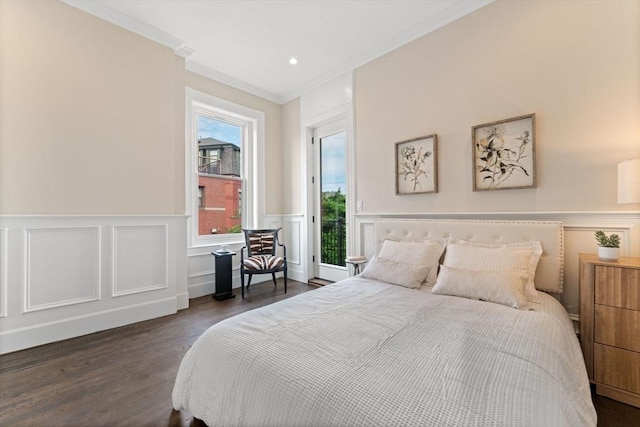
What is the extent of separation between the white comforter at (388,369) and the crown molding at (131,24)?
3273 mm

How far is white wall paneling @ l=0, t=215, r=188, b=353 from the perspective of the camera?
2301mm

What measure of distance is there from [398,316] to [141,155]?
308cm

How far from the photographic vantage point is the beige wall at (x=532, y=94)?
1.96 metres

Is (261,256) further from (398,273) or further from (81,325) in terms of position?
(398,273)

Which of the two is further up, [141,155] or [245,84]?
[245,84]

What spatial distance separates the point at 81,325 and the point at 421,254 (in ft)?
10.7

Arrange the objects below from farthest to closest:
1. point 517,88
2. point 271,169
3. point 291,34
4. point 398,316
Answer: point 271,169
point 291,34
point 517,88
point 398,316

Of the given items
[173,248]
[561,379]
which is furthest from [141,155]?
[561,379]

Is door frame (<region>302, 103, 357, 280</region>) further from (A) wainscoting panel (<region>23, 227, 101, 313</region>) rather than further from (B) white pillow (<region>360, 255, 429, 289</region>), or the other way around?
(A) wainscoting panel (<region>23, 227, 101, 313</region>)

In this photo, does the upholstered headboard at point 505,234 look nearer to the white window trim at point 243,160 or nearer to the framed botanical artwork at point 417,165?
the framed botanical artwork at point 417,165

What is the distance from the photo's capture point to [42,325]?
239cm

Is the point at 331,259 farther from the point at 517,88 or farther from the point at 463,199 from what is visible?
the point at 517,88

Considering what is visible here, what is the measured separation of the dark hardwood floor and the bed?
433 millimetres

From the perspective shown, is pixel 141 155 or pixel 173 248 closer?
pixel 141 155
